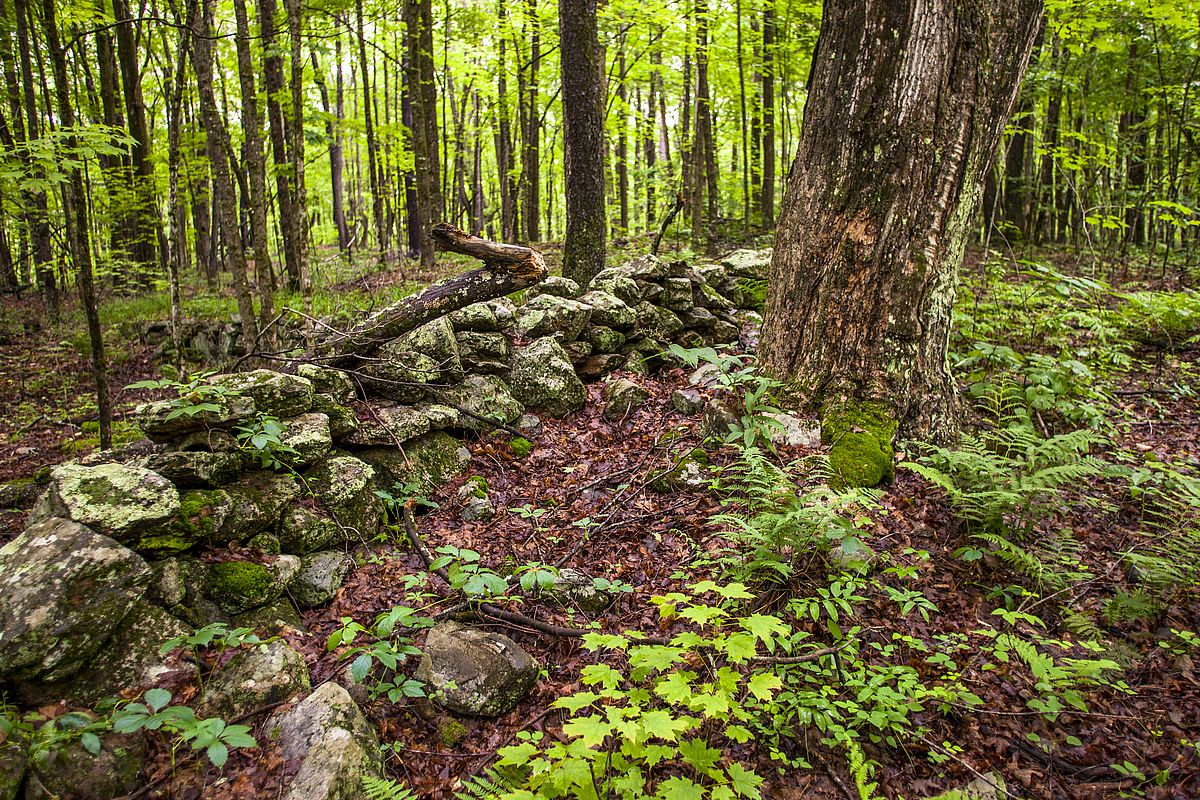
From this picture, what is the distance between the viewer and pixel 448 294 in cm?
606

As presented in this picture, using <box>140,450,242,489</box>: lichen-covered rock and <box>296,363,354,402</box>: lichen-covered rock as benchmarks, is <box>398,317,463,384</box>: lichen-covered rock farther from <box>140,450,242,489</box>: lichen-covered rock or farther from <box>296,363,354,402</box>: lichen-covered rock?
<box>140,450,242,489</box>: lichen-covered rock

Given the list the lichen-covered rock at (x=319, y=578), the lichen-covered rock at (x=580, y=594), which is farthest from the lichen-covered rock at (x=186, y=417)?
the lichen-covered rock at (x=580, y=594)

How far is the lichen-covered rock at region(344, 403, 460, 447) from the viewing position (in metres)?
4.87

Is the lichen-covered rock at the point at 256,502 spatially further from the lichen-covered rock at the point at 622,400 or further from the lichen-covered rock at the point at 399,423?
the lichen-covered rock at the point at 622,400

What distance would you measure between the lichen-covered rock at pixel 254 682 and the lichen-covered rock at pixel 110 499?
3.21ft

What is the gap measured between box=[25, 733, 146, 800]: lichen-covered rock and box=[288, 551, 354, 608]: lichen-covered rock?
1273 mm

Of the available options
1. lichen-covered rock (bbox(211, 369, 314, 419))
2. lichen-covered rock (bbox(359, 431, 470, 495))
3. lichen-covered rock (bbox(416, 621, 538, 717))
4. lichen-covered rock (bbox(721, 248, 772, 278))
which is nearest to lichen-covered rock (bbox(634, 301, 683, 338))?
lichen-covered rock (bbox(721, 248, 772, 278))

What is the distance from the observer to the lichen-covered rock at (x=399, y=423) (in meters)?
4.87

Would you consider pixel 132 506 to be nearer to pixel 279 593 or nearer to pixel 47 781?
pixel 279 593

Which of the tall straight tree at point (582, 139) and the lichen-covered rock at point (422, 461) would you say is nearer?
the lichen-covered rock at point (422, 461)

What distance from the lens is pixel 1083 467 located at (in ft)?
11.6

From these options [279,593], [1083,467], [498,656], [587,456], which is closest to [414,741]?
[498,656]

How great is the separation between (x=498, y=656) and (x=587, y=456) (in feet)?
8.18

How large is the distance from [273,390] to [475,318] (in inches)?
87.3
